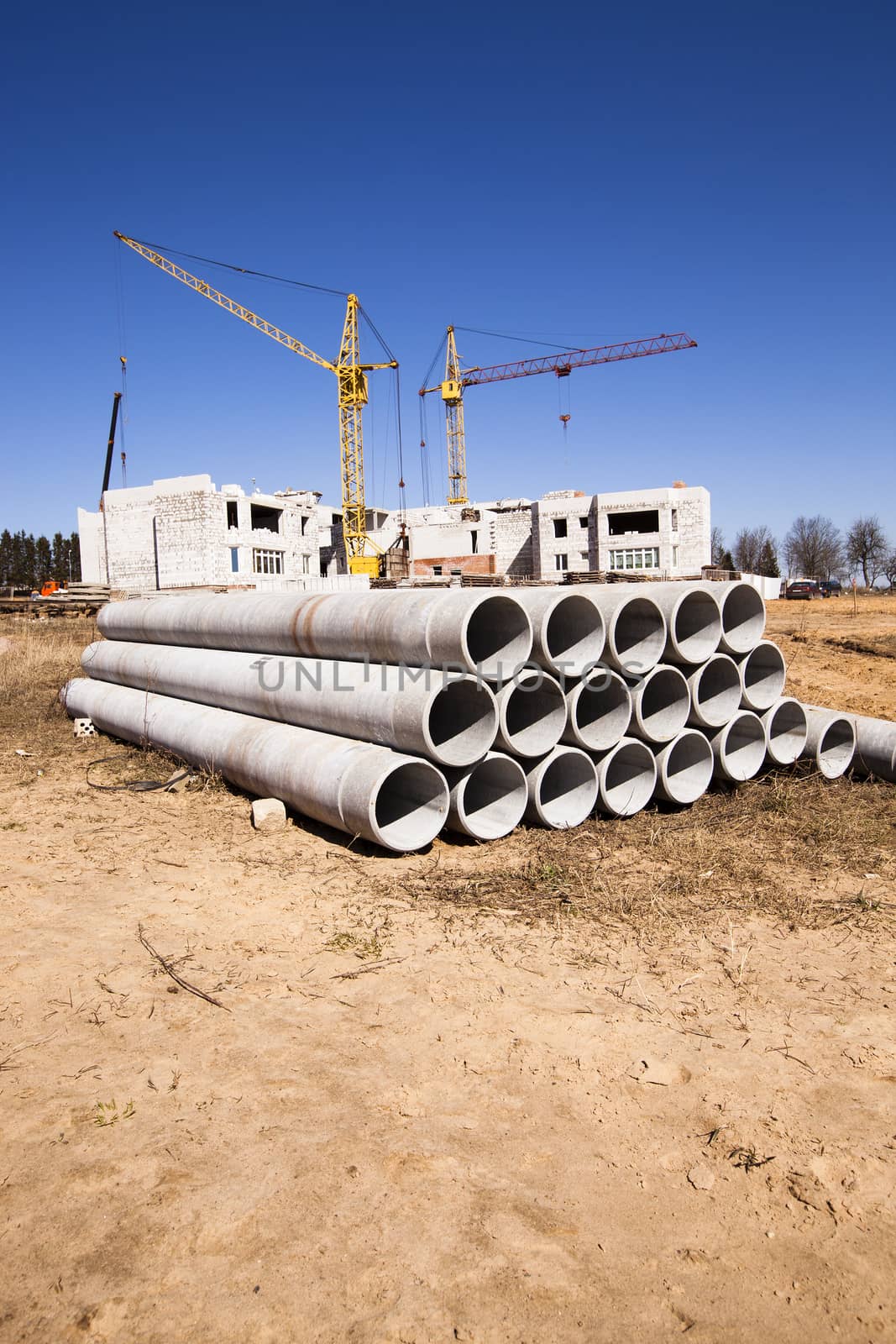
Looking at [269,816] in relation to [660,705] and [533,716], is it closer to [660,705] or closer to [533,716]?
[533,716]

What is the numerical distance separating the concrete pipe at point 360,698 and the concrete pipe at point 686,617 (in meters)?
1.75

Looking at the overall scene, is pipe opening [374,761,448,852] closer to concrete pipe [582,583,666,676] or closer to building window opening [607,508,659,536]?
concrete pipe [582,583,666,676]

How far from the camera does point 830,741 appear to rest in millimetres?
7758

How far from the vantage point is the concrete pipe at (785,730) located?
743 centimetres

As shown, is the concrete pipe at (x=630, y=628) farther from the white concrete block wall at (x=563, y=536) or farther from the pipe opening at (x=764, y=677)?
the white concrete block wall at (x=563, y=536)

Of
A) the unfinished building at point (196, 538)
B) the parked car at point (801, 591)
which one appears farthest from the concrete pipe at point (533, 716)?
the parked car at point (801, 591)

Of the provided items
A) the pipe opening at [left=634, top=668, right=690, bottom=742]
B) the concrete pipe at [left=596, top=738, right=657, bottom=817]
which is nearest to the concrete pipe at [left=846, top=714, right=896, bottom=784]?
the pipe opening at [left=634, top=668, right=690, bottom=742]

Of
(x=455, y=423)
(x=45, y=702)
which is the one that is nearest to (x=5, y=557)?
(x=455, y=423)

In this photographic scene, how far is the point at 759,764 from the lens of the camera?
726 cm

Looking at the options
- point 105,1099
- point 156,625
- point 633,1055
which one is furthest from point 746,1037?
point 156,625

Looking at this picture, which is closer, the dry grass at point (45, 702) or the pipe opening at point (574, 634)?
the pipe opening at point (574, 634)

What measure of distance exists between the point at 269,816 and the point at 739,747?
453 centimetres

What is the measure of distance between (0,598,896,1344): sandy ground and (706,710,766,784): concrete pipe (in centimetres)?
151

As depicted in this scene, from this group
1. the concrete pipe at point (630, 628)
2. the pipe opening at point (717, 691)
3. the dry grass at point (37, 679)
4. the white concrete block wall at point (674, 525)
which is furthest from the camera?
the white concrete block wall at point (674, 525)
